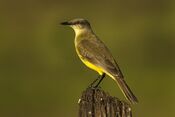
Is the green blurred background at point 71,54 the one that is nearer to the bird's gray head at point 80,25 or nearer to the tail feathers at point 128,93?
the bird's gray head at point 80,25

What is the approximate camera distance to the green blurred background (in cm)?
1642

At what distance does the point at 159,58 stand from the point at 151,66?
0.40 m

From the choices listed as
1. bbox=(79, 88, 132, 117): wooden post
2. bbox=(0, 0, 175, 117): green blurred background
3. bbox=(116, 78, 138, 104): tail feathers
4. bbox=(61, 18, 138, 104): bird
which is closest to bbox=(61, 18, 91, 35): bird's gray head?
bbox=(61, 18, 138, 104): bird

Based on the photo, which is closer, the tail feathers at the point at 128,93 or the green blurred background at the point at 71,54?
the tail feathers at the point at 128,93

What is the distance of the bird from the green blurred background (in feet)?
11.3

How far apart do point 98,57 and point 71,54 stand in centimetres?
941

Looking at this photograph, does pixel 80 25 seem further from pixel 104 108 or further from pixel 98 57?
pixel 104 108

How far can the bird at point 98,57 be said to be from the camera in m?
10.2

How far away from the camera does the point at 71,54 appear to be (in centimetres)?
1992

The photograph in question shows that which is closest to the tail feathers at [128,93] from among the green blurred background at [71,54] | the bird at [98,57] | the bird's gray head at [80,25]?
the bird at [98,57]

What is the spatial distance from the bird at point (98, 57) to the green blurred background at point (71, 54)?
3.44 m

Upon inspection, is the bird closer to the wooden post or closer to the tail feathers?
the tail feathers

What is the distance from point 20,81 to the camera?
17.9m

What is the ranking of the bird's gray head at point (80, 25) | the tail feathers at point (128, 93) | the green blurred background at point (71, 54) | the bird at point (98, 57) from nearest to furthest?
the tail feathers at point (128, 93), the bird at point (98, 57), the bird's gray head at point (80, 25), the green blurred background at point (71, 54)
